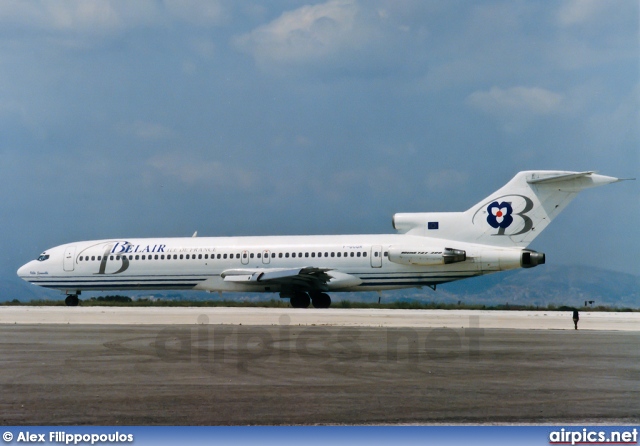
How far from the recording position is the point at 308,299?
37.7 metres

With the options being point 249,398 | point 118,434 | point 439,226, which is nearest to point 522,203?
point 439,226

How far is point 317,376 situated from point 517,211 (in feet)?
79.2

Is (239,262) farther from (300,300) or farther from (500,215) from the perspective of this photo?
(500,215)

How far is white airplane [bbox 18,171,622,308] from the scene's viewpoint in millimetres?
35094

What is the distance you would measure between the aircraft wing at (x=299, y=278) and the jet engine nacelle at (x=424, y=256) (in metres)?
2.07

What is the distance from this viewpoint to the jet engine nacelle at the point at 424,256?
34.9m

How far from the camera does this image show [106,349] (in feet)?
55.9

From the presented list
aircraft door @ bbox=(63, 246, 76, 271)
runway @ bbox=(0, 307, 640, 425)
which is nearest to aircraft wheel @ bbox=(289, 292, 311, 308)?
aircraft door @ bbox=(63, 246, 76, 271)

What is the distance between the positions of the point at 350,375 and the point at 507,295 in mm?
184989
